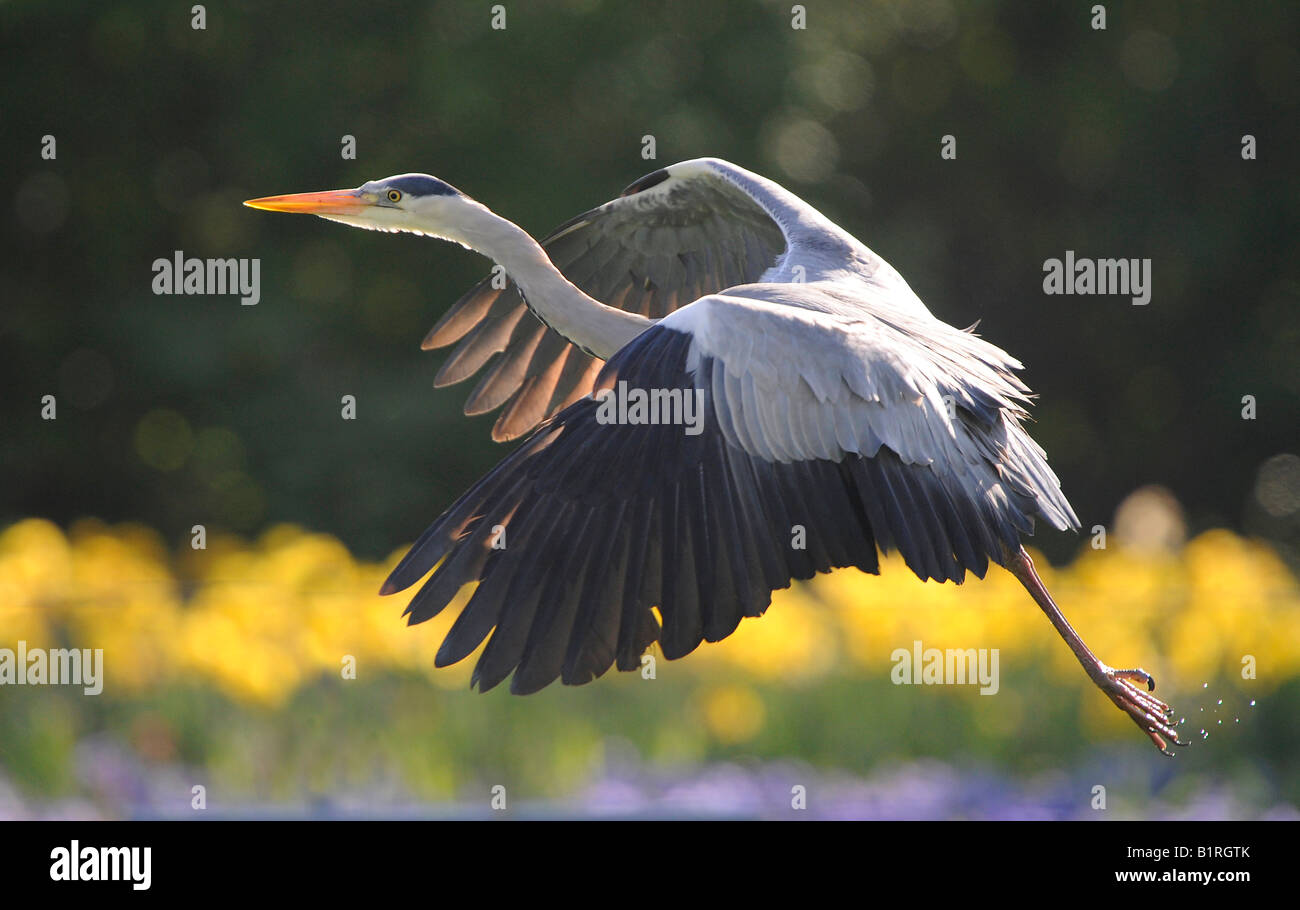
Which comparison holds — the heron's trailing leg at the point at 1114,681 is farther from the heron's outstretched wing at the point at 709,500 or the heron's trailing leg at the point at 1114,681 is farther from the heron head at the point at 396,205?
the heron head at the point at 396,205

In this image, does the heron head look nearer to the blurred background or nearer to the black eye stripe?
the black eye stripe

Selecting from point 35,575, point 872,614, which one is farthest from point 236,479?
point 872,614

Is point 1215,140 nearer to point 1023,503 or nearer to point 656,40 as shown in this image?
point 656,40

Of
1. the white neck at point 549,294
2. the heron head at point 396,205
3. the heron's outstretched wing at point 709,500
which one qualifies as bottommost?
the heron's outstretched wing at point 709,500

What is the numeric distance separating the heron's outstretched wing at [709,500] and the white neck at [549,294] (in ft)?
2.65

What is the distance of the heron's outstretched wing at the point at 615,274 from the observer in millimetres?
4816

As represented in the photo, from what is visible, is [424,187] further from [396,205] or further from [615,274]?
[615,274]

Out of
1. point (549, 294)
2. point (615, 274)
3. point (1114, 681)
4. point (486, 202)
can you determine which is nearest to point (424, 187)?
point (549, 294)

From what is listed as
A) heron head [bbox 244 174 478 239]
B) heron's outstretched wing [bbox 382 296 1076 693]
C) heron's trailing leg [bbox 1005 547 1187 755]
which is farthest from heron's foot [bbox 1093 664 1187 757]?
heron head [bbox 244 174 478 239]

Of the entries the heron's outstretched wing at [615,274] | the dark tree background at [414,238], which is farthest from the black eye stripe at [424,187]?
the dark tree background at [414,238]

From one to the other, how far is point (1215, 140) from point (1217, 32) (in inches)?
29.3

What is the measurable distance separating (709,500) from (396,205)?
165 cm

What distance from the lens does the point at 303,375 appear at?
388 inches

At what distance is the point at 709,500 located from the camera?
127 inches
